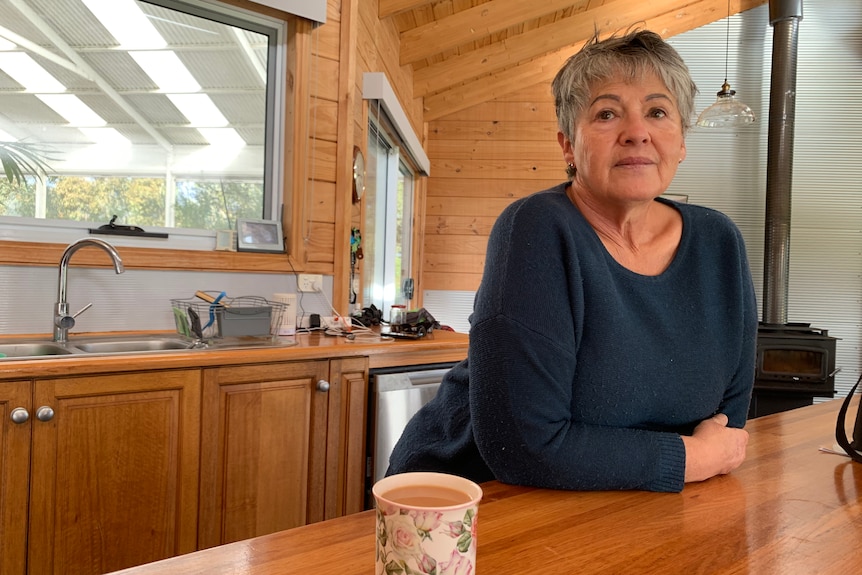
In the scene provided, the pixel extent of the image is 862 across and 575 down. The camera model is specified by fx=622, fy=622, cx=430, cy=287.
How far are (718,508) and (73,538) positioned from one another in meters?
1.52

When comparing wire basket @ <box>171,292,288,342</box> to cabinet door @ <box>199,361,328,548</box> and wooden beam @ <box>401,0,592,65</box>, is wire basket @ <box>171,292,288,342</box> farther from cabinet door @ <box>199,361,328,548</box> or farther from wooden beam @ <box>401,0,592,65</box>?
wooden beam @ <box>401,0,592,65</box>

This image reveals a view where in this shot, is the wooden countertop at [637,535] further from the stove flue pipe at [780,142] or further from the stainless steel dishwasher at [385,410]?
the stove flue pipe at [780,142]

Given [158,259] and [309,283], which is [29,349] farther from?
[309,283]

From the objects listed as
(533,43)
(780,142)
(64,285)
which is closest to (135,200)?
(64,285)

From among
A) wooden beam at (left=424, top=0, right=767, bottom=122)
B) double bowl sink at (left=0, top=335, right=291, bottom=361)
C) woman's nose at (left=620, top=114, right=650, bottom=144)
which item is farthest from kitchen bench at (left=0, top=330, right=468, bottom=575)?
wooden beam at (left=424, top=0, right=767, bottom=122)

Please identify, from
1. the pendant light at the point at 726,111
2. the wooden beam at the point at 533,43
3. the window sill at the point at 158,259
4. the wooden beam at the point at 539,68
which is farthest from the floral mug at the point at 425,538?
the wooden beam at the point at 539,68

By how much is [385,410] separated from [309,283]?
29.7 inches

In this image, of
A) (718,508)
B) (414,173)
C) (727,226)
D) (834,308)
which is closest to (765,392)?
(834,308)

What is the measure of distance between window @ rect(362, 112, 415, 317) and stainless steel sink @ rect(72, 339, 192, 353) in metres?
1.32

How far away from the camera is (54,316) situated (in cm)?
197

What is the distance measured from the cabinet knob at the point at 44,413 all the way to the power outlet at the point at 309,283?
1.22 meters

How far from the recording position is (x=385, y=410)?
2166 mm

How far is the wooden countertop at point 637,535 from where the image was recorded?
582 mm

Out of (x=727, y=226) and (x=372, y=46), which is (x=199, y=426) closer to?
(x=727, y=226)
